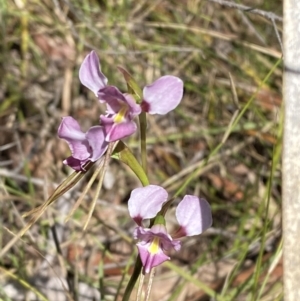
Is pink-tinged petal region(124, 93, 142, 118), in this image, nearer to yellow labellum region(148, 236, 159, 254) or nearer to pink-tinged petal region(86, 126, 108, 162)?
pink-tinged petal region(86, 126, 108, 162)

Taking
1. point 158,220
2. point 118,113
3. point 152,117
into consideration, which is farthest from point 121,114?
point 152,117

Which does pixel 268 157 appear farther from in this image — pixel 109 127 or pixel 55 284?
pixel 109 127

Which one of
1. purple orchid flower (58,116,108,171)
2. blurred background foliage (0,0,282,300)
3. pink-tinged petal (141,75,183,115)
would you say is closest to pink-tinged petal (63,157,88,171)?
purple orchid flower (58,116,108,171)

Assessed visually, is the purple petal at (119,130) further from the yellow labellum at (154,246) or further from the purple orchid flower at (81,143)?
the yellow labellum at (154,246)

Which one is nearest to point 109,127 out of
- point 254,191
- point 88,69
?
point 88,69

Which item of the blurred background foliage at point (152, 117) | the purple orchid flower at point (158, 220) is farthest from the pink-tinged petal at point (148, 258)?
the blurred background foliage at point (152, 117)

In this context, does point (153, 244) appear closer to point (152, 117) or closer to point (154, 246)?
point (154, 246)
